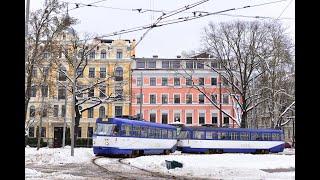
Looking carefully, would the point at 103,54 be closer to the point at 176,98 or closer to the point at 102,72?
the point at 102,72

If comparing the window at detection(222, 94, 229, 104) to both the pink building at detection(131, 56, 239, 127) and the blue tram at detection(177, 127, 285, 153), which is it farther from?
the blue tram at detection(177, 127, 285, 153)

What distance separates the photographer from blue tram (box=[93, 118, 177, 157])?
30.9 m

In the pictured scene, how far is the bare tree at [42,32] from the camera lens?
24.5 metres

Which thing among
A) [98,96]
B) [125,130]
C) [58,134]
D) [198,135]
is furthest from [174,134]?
[58,134]

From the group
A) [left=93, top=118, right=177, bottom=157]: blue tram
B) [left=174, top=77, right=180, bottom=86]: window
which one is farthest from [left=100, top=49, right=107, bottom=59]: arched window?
[left=93, top=118, right=177, bottom=157]: blue tram

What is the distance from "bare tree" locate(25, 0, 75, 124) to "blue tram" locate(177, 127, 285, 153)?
1755cm

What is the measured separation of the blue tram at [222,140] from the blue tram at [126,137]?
4.65 metres

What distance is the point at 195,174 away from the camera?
19.5 m
